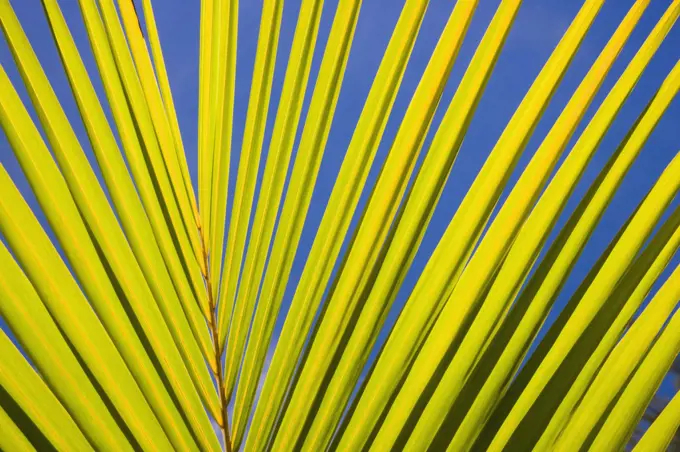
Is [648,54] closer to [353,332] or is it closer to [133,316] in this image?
[353,332]

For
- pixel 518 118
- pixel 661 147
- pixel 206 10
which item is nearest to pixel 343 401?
pixel 518 118

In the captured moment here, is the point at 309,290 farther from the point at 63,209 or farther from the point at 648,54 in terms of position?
the point at 648,54

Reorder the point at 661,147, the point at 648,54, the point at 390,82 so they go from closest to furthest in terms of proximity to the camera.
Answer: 1. the point at 648,54
2. the point at 390,82
3. the point at 661,147

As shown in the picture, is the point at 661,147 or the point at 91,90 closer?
the point at 91,90

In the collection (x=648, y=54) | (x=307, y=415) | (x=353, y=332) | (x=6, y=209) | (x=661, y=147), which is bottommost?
(x=307, y=415)

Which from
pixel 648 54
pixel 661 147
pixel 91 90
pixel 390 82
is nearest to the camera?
pixel 648 54

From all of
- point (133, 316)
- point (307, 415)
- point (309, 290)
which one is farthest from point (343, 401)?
point (133, 316)

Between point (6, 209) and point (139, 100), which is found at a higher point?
point (139, 100)
